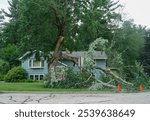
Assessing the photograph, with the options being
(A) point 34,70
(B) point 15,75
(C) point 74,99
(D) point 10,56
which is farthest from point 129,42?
(C) point 74,99

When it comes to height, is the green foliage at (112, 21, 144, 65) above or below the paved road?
above

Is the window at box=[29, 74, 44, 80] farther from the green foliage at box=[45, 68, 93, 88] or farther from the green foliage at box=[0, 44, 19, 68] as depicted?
the green foliage at box=[45, 68, 93, 88]

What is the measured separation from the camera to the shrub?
2309 inches

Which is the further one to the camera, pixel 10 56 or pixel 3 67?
pixel 10 56

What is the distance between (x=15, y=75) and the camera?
2325 inches

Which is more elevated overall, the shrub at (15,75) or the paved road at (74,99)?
the shrub at (15,75)

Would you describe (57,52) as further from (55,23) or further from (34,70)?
(34,70)

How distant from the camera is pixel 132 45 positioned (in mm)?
70688

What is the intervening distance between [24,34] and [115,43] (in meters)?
29.0

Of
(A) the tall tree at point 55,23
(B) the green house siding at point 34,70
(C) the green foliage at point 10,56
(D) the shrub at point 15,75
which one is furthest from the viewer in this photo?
(C) the green foliage at point 10,56

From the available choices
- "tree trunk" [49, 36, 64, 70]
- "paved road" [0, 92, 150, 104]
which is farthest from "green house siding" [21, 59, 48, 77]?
"paved road" [0, 92, 150, 104]

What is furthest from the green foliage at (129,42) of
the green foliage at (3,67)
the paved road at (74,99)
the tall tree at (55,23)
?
the paved road at (74,99)

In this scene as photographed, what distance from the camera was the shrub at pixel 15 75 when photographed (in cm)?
5866

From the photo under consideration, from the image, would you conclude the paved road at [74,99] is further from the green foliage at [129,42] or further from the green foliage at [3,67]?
the green foliage at [129,42]
